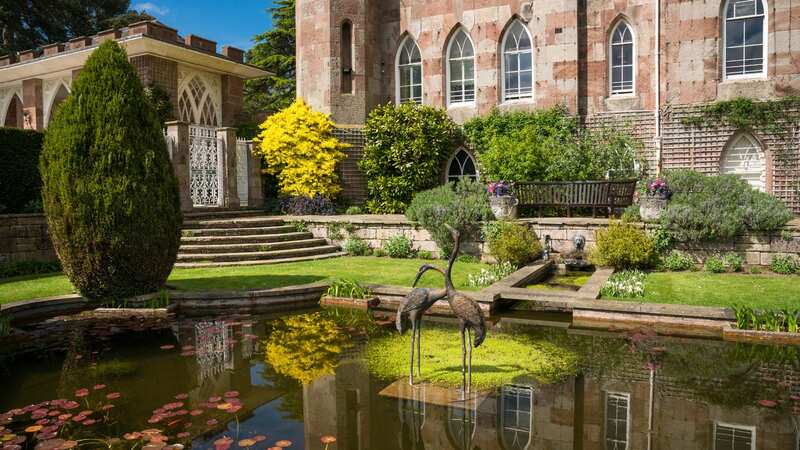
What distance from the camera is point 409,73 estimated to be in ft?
67.9

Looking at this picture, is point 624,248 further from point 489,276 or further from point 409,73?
point 409,73

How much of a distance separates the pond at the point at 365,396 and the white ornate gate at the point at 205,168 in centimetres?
968

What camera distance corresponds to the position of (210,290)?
9.12 metres

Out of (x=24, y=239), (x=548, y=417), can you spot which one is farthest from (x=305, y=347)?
(x=24, y=239)

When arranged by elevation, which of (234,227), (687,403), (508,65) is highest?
(508,65)

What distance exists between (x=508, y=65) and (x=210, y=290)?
1360 cm

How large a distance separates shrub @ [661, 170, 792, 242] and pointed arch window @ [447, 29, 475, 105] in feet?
31.9

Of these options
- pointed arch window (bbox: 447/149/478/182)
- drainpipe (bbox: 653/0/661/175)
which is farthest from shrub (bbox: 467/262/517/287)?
pointed arch window (bbox: 447/149/478/182)

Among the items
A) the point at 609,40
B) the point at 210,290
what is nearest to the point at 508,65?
the point at 609,40

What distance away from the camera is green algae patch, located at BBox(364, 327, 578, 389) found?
5.28 meters

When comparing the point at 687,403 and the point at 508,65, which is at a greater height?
the point at 508,65

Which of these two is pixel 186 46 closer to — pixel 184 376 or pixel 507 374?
pixel 184 376

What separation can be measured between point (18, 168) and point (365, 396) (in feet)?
40.3

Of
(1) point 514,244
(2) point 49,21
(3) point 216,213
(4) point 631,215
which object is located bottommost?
(1) point 514,244
